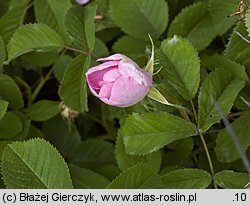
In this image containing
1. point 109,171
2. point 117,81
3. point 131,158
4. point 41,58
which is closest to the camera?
point 117,81

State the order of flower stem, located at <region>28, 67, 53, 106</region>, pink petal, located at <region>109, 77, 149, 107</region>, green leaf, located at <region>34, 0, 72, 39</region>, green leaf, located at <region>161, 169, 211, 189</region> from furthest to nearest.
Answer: flower stem, located at <region>28, 67, 53, 106</region> → green leaf, located at <region>34, 0, 72, 39</region> → green leaf, located at <region>161, 169, 211, 189</region> → pink petal, located at <region>109, 77, 149, 107</region>

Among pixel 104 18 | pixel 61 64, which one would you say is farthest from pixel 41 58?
pixel 104 18

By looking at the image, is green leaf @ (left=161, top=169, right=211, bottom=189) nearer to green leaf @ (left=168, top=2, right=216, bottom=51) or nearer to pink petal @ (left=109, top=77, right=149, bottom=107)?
pink petal @ (left=109, top=77, right=149, bottom=107)

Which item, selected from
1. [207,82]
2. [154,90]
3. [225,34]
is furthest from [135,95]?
[225,34]

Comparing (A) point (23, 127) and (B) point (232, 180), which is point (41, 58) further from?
(B) point (232, 180)

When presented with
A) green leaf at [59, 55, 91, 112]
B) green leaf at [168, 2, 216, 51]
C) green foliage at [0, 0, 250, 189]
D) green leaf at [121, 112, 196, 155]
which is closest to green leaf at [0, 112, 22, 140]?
green foliage at [0, 0, 250, 189]

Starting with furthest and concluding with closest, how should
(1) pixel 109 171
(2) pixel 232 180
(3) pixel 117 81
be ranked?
(1) pixel 109 171 → (2) pixel 232 180 → (3) pixel 117 81
